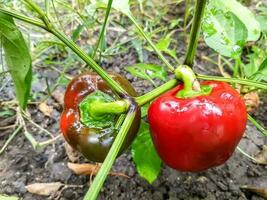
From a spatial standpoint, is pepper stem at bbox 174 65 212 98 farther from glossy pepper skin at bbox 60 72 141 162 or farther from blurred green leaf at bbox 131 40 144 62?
blurred green leaf at bbox 131 40 144 62

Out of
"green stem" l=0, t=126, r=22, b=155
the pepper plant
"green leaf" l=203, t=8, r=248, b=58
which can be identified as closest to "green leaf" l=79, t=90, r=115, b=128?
the pepper plant

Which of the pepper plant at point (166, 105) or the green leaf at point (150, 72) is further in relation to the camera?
the green leaf at point (150, 72)

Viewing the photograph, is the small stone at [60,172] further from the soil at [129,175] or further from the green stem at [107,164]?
the green stem at [107,164]

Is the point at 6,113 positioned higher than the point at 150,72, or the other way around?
the point at 150,72

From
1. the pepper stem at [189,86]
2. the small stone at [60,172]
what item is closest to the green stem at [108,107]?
the pepper stem at [189,86]

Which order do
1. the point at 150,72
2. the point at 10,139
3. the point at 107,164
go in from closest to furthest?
the point at 107,164, the point at 150,72, the point at 10,139

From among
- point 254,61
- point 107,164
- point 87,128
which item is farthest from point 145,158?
point 254,61

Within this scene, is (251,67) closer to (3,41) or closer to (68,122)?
(68,122)

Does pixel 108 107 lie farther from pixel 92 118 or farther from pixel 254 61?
pixel 254 61
